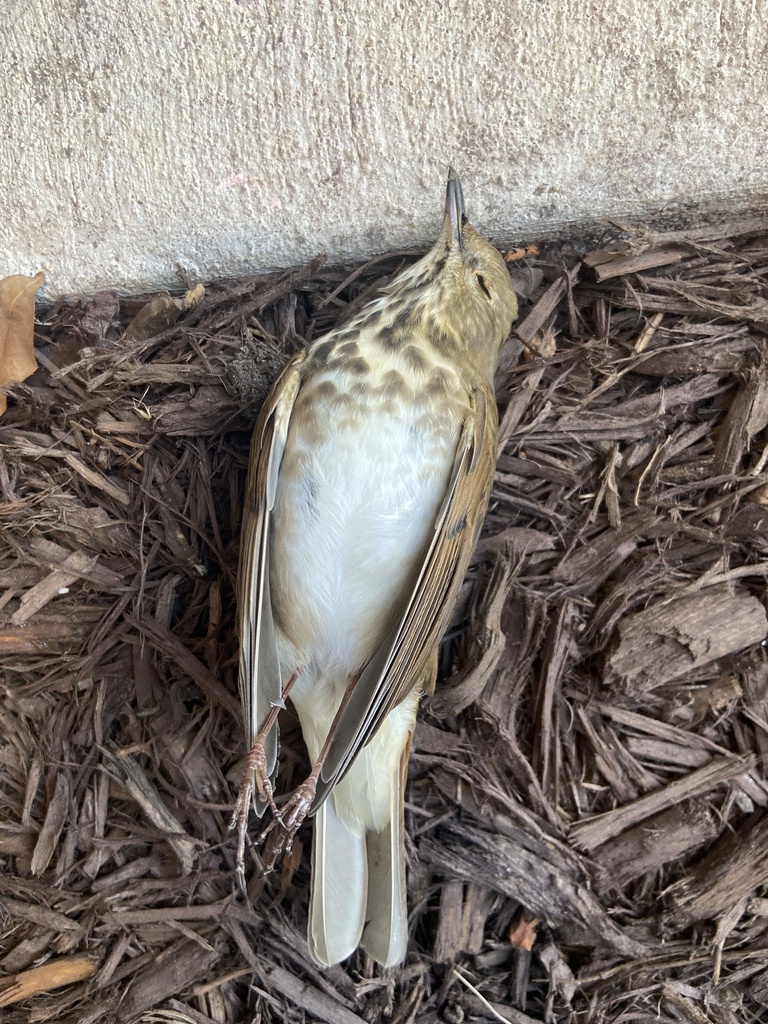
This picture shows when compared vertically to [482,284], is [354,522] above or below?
below

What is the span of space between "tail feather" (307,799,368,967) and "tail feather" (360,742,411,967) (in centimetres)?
3

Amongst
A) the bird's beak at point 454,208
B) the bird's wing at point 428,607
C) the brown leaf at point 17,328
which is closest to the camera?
the bird's wing at point 428,607

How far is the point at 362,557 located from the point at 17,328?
4.29ft

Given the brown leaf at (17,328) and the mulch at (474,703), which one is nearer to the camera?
the mulch at (474,703)

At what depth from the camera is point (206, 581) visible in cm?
222

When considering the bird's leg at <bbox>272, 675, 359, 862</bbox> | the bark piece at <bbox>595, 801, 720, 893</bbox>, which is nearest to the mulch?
the bark piece at <bbox>595, 801, 720, 893</bbox>

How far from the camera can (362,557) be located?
1.94 m

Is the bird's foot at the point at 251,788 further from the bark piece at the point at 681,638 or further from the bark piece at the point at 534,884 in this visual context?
the bark piece at the point at 681,638

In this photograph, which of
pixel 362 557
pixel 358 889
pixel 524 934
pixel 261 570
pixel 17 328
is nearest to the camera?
pixel 261 570

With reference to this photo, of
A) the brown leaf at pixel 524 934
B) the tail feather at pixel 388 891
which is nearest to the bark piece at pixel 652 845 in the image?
the brown leaf at pixel 524 934

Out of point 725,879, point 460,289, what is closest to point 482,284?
point 460,289

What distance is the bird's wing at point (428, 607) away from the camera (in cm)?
183

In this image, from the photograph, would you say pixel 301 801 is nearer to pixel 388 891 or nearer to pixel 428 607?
pixel 388 891

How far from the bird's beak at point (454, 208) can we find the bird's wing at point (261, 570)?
0.58 metres
